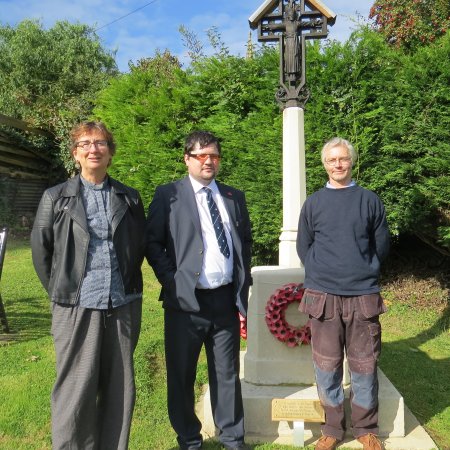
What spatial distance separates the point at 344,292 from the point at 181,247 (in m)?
0.97

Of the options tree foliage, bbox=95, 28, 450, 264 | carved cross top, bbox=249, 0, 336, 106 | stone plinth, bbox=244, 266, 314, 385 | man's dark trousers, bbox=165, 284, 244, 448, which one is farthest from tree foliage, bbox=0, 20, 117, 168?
man's dark trousers, bbox=165, 284, 244, 448

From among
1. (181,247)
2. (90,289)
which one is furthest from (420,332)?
(90,289)

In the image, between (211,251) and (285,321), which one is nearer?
(211,251)

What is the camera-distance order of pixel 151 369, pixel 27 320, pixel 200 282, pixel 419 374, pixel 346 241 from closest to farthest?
1. pixel 200 282
2. pixel 346 241
3. pixel 151 369
4. pixel 419 374
5. pixel 27 320

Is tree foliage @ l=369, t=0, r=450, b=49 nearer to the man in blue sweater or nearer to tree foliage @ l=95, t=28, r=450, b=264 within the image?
tree foliage @ l=95, t=28, r=450, b=264

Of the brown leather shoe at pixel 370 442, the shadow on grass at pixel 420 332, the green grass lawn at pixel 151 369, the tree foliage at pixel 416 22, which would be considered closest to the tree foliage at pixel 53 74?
the green grass lawn at pixel 151 369

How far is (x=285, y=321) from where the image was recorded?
3.46 metres

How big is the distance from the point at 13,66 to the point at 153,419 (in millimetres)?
15787

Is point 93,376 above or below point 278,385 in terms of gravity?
above

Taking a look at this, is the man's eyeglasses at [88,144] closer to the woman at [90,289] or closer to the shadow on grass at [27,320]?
the woman at [90,289]

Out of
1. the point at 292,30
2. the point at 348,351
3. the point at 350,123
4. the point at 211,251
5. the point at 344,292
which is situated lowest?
the point at 348,351

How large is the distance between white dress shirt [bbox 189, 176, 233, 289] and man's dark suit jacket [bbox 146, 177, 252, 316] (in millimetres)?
32

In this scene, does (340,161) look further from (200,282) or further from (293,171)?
(293,171)

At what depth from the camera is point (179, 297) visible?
8.83 ft
